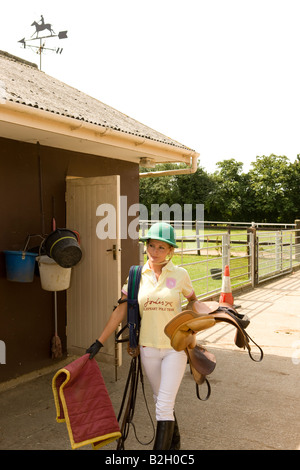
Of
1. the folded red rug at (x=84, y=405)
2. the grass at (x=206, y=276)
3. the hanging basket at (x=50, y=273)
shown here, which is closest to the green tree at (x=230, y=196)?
the grass at (x=206, y=276)

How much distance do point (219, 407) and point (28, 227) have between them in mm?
2935

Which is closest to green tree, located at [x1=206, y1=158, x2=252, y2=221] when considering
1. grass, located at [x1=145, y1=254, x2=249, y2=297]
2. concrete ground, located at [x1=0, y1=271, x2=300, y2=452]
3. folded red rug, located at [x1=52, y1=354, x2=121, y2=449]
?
grass, located at [x1=145, y1=254, x2=249, y2=297]

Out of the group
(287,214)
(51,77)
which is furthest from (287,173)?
(51,77)

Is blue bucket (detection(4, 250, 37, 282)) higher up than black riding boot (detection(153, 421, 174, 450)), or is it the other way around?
blue bucket (detection(4, 250, 37, 282))

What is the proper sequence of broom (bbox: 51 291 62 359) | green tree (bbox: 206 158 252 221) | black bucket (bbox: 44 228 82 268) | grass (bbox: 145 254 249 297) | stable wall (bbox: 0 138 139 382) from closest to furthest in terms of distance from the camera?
1. black bucket (bbox: 44 228 82 268)
2. stable wall (bbox: 0 138 139 382)
3. broom (bbox: 51 291 62 359)
4. grass (bbox: 145 254 249 297)
5. green tree (bbox: 206 158 252 221)

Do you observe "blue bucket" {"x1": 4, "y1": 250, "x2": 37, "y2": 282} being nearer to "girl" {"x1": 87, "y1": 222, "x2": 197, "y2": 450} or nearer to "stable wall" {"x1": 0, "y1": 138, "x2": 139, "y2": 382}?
"stable wall" {"x1": 0, "y1": 138, "x2": 139, "y2": 382}

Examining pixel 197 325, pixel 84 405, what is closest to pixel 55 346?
pixel 84 405

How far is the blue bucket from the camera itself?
4750mm

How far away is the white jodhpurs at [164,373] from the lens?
2.95m

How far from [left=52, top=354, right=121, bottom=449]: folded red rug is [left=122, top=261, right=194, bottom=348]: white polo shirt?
0.44 meters

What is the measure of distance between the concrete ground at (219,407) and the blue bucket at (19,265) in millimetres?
1223

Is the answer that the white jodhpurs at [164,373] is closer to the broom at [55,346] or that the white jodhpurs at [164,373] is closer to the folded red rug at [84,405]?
the folded red rug at [84,405]

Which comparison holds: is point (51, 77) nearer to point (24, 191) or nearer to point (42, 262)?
point (24, 191)

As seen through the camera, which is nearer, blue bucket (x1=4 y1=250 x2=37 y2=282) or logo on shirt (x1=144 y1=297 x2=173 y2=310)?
logo on shirt (x1=144 y1=297 x2=173 y2=310)
